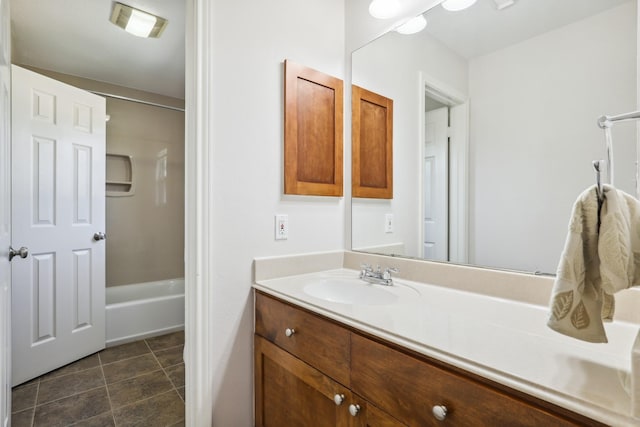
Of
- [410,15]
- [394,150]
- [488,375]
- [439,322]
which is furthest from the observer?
[394,150]

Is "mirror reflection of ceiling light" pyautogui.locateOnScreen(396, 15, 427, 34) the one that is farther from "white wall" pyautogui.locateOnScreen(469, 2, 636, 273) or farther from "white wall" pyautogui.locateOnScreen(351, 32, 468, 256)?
"white wall" pyautogui.locateOnScreen(469, 2, 636, 273)

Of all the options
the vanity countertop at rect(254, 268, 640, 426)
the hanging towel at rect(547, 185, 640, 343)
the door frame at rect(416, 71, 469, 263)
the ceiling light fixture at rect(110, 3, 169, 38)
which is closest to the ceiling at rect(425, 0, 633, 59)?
the door frame at rect(416, 71, 469, 263)

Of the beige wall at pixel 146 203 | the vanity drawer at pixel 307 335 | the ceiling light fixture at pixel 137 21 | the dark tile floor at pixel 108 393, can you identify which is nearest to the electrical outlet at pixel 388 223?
the vanity drawer at pixel 307 335

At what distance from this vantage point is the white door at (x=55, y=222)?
75.5 inches

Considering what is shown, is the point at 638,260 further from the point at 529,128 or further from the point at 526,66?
the point at 526,66

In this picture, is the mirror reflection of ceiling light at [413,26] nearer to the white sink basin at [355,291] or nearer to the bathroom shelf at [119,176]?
the white sink basin at [355,291]

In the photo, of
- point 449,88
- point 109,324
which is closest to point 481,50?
point 449,88

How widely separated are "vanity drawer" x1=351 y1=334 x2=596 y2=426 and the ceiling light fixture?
2.25 m

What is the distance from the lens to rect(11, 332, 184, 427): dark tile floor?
160cm

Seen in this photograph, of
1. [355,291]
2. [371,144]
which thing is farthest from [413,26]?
[355,291]

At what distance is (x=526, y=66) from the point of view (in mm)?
1040

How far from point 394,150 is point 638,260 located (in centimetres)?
109

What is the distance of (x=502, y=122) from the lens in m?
1.11

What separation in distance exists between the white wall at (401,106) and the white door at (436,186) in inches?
2.0
